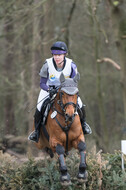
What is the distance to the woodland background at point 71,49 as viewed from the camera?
8.71 m

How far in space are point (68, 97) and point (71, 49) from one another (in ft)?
30.3

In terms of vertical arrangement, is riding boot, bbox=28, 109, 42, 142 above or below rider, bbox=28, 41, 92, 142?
below

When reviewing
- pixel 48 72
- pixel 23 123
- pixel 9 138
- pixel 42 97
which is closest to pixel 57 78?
pixel 48 72

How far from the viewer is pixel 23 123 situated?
21.2m

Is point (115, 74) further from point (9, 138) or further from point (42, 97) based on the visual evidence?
point (42, 97)

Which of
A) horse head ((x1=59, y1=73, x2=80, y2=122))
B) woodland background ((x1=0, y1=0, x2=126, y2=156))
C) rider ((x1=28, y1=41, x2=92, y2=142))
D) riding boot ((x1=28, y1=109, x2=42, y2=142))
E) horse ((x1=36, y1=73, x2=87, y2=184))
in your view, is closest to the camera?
horse head ((x1=59, y1=73, x2=80, y2=122))

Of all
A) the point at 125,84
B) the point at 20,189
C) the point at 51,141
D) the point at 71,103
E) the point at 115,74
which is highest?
the point at 115,74

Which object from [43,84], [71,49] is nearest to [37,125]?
[43,84]

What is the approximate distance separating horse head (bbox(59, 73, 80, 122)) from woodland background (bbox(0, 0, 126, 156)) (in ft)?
4.00

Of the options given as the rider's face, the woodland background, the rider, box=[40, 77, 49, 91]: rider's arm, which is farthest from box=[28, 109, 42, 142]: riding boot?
the woodland background

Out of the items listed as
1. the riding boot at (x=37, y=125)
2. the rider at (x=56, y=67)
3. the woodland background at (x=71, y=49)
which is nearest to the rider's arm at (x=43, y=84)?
the rider at (x=56, y=67)

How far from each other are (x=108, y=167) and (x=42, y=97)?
1847 millimetres

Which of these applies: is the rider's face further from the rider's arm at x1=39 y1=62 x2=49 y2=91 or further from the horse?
the horse

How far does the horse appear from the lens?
17.6 ft
